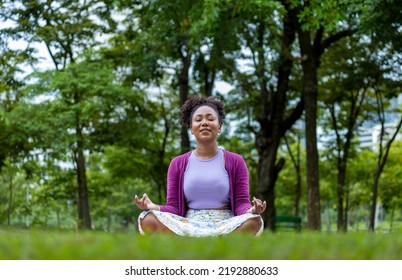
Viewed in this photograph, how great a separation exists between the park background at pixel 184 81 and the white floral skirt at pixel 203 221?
7.53 m

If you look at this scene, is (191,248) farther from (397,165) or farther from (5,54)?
(397,165)

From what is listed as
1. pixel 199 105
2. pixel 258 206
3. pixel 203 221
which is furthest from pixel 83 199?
pixel 258 206

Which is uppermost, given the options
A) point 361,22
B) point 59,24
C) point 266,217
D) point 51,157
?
point 59,24

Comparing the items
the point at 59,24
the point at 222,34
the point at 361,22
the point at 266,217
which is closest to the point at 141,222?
the point at 361,22

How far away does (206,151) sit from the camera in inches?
218

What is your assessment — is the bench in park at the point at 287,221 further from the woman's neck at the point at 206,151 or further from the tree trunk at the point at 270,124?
the woman's neck at the point at 206,151

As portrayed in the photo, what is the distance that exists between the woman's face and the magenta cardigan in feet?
0.77

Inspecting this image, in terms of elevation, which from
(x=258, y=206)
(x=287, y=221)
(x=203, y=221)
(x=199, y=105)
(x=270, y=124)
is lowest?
(x=287, y=221)

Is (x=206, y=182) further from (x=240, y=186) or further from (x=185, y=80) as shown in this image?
(x=185, y=80)

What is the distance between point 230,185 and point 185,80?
17519 mm

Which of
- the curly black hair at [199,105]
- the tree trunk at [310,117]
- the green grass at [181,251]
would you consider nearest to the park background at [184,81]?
the tree trunk at [310,117]

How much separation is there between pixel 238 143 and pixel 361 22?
16.3 meters

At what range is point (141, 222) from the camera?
4.84 m

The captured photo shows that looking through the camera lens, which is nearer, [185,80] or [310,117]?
[310,117]
